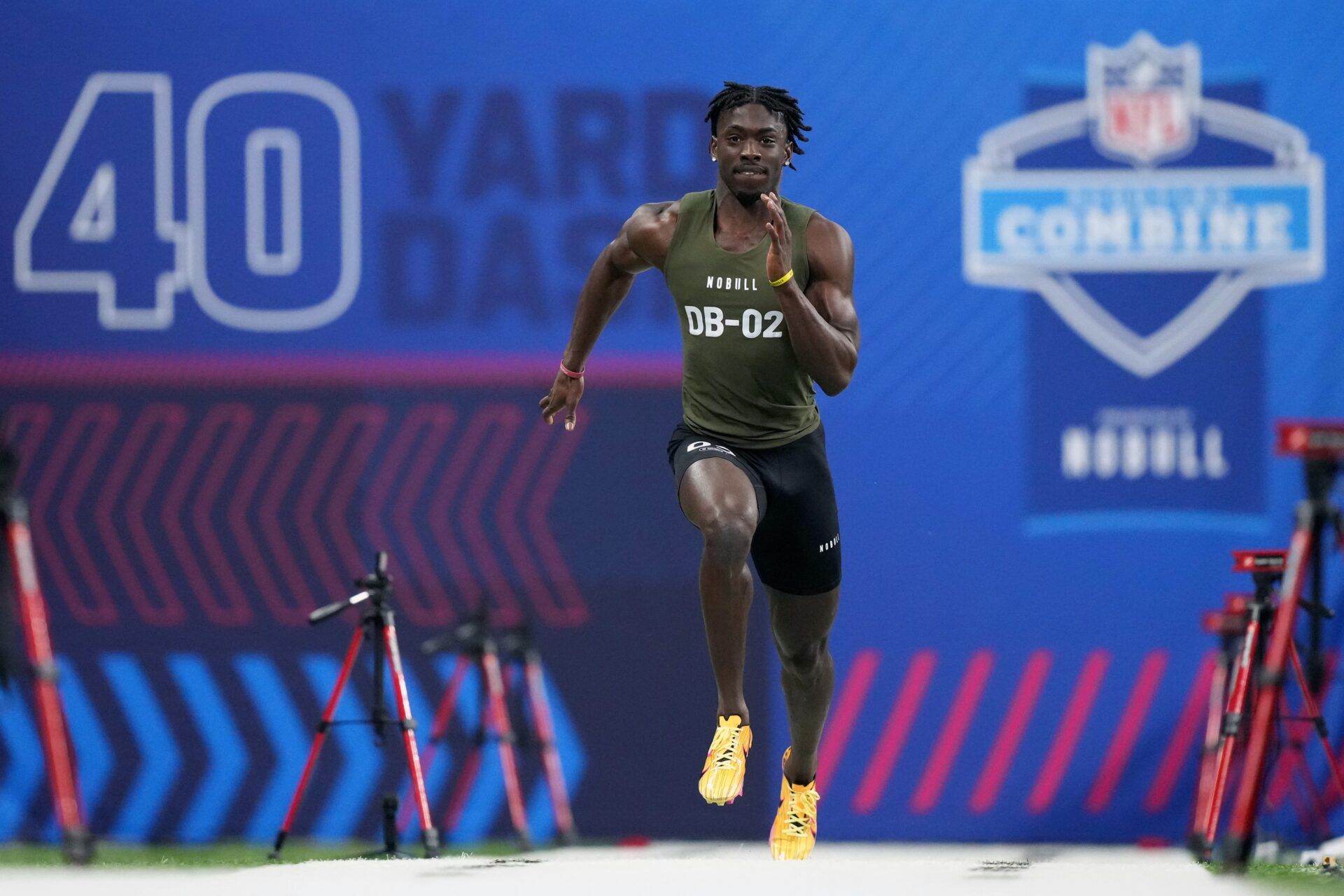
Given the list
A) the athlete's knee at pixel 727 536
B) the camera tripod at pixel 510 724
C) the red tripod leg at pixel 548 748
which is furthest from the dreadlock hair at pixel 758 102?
the red tripod leg at pixel 548 748

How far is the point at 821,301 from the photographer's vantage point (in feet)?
14.7

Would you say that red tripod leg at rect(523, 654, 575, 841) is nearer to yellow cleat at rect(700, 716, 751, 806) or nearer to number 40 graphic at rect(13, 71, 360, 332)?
number 40 graphic at rect(13, 71, 360, 332)

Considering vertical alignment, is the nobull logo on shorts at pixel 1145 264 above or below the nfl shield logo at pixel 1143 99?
below

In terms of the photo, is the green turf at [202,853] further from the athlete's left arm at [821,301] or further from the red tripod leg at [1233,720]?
the athlete's left arm at [821,301]

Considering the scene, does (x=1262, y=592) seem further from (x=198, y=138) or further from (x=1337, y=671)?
(x=198, y=138)

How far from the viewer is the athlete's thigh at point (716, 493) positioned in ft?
13.8

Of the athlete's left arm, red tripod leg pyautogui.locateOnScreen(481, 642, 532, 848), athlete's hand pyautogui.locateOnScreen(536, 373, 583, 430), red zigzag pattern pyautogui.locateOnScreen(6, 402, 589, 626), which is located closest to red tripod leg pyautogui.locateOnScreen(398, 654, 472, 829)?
red tripod leg pyautogui.locateOnScreen(481, 642, 532, 848)

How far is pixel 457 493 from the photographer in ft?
24.5

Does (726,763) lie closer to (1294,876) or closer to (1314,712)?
(1294,876)

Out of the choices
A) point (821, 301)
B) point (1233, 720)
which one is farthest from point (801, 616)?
point (1233, 720)

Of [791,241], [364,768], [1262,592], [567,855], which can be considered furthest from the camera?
[364,768]

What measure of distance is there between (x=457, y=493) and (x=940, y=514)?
205 cm

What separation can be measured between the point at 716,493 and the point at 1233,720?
272 cm

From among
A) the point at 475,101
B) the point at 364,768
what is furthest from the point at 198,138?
the point at 364,768
